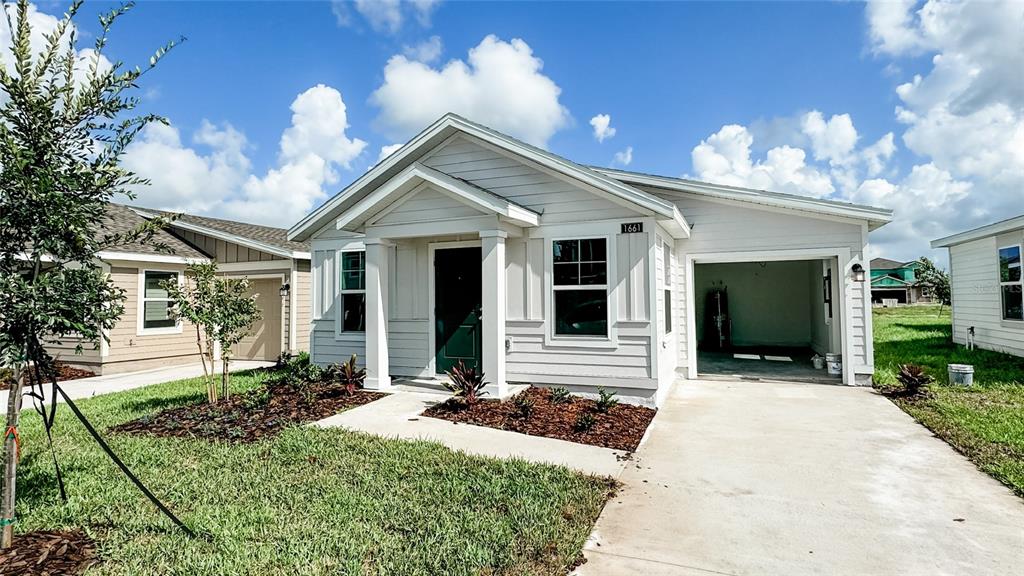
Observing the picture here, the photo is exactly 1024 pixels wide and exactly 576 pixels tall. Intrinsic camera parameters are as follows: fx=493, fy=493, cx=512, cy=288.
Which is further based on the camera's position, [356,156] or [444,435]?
[356,156]

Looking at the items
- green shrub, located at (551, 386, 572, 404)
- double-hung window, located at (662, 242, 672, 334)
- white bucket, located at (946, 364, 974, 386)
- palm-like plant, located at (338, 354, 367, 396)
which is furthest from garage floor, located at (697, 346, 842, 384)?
palm-like plant, located at (338, 354, 367, 396)

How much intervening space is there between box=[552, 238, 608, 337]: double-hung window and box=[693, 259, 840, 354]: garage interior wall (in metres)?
8.31

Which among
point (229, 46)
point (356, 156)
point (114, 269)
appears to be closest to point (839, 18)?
point (229, 46)

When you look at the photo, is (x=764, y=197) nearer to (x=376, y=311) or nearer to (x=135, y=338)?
(x=376, y=311)

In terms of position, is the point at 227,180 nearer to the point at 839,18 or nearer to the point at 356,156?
the point at 356,156

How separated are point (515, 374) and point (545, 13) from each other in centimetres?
706

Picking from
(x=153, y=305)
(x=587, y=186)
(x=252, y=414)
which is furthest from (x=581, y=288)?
(x=153, y=305)

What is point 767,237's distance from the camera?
9125 mm

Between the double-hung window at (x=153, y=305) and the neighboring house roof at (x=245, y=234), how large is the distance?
141 centimetres

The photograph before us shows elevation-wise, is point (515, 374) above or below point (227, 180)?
below

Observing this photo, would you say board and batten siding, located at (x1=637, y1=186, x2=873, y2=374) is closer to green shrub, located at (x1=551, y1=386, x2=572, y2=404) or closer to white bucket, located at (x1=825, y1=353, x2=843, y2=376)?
white bucket, located at (x1=825, y1=353, x2=843, y2=376)

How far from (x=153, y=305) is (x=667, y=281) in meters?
11.8

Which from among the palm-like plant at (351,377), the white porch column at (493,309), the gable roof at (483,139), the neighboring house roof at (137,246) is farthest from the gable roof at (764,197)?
the neighboring house roof at (137,246)

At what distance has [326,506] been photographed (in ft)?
12.2
